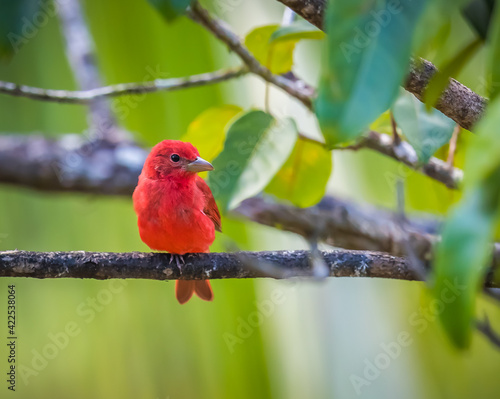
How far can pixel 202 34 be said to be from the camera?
3.13 m

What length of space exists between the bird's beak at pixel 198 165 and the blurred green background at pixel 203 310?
2.22ft

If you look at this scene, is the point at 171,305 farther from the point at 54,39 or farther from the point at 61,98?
the point at 54,39

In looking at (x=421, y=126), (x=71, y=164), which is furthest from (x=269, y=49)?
(x=71, y=164)

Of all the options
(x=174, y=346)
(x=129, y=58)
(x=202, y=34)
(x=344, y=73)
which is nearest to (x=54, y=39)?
(x=129, y=58)

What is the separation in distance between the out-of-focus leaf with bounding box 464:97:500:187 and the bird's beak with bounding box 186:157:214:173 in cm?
172

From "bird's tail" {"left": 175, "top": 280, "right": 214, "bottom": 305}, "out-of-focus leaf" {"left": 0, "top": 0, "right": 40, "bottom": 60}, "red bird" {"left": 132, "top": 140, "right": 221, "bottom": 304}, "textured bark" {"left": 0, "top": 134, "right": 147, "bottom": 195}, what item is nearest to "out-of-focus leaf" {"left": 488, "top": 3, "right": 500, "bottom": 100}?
"out-of-focus leaf" {"left": 0, "top": 0, "right": 40, "bottom": 60}

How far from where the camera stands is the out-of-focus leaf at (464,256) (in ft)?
2.19

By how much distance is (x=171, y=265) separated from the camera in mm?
1928

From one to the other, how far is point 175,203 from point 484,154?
6.02 ft

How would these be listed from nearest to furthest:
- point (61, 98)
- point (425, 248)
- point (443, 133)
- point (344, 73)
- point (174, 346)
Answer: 1. point (344, 73)
2. point (443, 133)
3. point (61, 98)
4. point (425, 248)
5. point (174, 346)

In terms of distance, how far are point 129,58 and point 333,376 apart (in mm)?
2207

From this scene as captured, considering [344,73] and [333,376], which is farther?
[333,376]

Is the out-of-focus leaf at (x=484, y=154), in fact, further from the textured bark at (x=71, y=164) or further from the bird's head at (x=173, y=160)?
the textured bark at (x=71, y=164)

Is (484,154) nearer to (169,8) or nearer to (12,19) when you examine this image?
(169,8)
